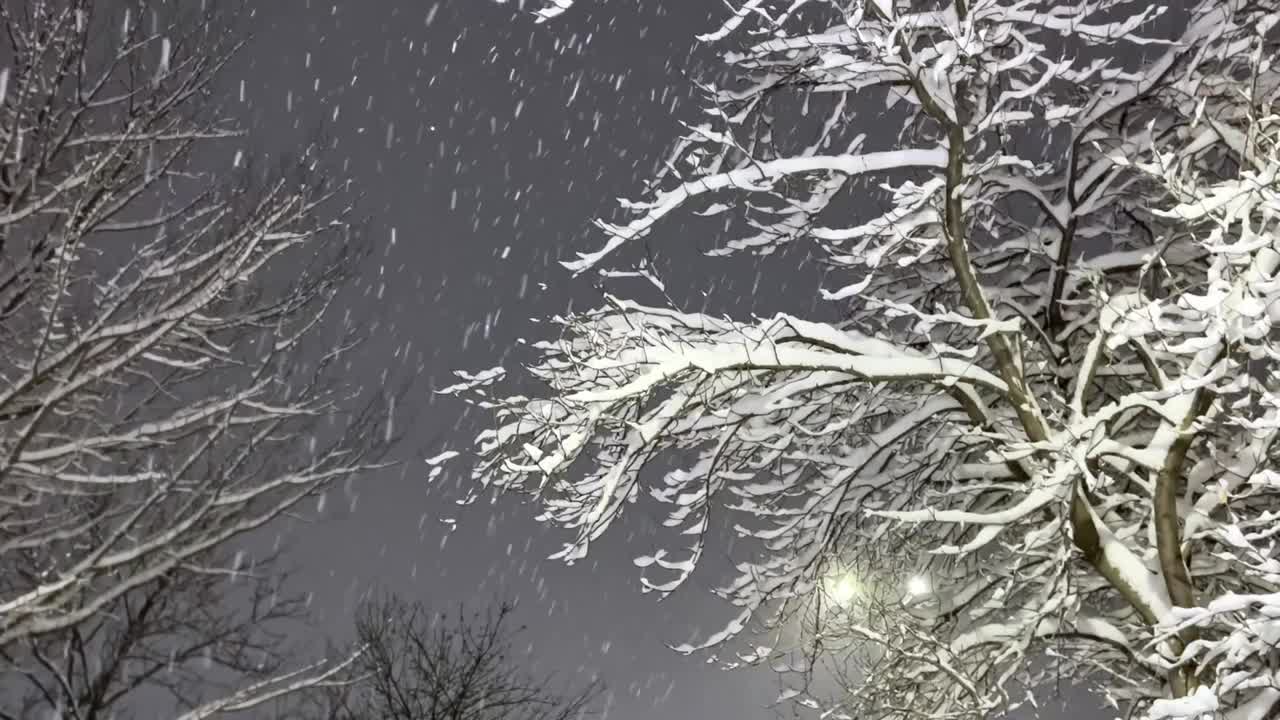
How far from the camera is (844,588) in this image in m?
7.77

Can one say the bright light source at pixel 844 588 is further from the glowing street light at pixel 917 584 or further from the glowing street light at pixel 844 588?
the glowing street light at pixel 917 584

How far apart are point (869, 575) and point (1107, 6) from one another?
175 inches

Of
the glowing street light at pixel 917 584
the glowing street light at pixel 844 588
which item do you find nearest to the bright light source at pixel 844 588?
the glowing street light at pixel 844 588

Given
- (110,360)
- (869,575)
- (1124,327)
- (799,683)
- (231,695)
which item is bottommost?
(799,683)

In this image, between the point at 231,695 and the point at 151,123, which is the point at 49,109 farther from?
the point at 231,695

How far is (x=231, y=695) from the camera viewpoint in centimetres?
508

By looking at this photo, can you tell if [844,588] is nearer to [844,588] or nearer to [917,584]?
[844,588]

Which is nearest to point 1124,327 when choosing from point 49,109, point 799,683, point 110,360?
point 799,683

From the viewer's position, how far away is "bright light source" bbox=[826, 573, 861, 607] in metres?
7.55

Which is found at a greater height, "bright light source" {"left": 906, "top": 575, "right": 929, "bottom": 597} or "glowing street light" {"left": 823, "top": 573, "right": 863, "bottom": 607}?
"glowing street light" {"left": 823, "top": 573, "right": 863, "bottom": 607}

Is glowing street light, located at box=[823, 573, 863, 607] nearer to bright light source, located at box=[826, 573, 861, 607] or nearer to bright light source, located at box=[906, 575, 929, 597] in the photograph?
bright light source, located at box=[826, 573, 861, 607]

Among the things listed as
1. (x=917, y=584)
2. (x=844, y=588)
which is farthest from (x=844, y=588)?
(x=917, y=584)

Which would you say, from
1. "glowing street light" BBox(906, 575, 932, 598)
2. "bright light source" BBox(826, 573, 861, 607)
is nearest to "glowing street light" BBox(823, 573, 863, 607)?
"bright light source" BBox(826, 573, 861, 607)

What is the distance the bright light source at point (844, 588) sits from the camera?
755 cm
